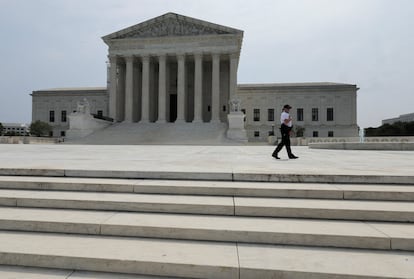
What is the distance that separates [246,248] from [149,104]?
154ft

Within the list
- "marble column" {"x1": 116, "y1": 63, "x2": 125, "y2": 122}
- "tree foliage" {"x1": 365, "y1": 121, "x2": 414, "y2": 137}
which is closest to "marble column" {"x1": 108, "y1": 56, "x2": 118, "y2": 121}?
"marble column" {"x1": 116, "y1": 63, "x2": 125, "y2": 122}

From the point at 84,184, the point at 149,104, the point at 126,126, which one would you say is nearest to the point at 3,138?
the point at 126,126

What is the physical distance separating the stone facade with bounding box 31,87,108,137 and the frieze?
754 inches

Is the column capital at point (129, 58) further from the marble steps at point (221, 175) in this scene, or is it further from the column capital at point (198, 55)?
the marble steps at point (221, 175)

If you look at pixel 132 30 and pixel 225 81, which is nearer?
pixel 132 30

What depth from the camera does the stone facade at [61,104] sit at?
62219 millimetres

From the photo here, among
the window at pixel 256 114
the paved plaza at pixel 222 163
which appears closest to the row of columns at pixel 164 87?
the window at pixel 256 114

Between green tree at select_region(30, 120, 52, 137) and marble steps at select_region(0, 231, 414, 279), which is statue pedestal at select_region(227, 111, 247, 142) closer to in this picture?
marble steps at select_region(0, 231, 414, 279)

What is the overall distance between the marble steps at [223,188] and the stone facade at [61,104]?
198ft

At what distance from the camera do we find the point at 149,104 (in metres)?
48.7

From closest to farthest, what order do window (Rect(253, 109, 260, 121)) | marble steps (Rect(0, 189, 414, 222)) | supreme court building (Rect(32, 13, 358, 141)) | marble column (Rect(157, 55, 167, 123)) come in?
marble steps (Rect(0, 189, 414, 222)) → supreme court building (Rect(32, 13, 358, 141)) → marble column (Rect(157, 55, 167, 123)) → window (Rect(253, 109, 260, 121))

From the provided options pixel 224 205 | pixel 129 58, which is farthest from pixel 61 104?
pixel 224 205

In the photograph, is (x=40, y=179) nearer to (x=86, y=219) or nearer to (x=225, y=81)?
(x=86, y=219)

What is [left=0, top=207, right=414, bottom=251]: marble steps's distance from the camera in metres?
3.39
